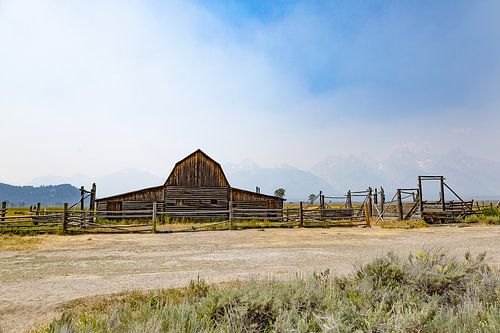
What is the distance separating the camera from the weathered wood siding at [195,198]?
93.7 ft

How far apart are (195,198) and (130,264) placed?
1947 cm

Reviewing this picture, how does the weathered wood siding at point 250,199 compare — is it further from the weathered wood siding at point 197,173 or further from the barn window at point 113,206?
the barn window at point 113,206

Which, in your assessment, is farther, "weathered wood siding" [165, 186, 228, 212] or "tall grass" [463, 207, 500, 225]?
"weathered wood siding" [165, 186, 228, 212]

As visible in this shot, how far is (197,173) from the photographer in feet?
96.9

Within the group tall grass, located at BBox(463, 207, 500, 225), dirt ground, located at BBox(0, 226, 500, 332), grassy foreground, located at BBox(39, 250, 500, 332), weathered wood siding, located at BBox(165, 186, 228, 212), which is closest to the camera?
grassy foreground, located at BBox(39, 250, 500, 332)

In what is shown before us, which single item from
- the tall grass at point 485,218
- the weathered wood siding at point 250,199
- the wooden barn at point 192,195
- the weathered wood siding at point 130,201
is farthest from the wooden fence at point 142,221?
the tall grass at point 485,218

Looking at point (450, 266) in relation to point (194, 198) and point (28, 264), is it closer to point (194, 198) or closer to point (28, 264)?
point (28, 264)

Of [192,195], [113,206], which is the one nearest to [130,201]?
[113,206]

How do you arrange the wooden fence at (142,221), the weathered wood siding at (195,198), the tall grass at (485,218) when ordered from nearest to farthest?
the wooden fence at (142,221), the tall grass at (485,218), the weathered wood siding at (195,198)

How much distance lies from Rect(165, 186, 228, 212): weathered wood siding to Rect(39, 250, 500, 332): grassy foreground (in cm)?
2294

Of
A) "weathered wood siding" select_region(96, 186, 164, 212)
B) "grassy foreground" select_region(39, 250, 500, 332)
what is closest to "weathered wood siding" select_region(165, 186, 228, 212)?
"weathered wood siding" select_region(96, 186, 164, 212)

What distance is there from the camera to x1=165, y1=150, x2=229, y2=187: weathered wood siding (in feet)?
95.5

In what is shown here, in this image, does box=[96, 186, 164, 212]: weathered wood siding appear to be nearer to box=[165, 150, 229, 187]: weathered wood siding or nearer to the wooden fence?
the wooden fence

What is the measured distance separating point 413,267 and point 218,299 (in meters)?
3.36
